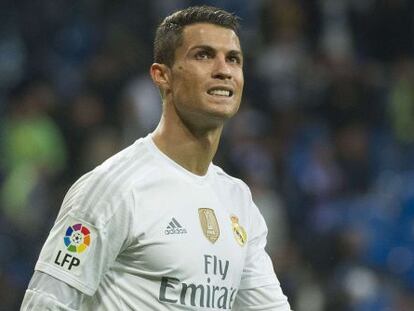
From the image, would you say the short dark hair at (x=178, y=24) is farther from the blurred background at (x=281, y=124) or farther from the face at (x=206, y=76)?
the blurred background at (x=281, y=124)

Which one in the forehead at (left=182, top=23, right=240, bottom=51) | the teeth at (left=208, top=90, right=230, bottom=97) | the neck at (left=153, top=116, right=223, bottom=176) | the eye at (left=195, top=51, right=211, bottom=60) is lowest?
the neck at (left=153, top=116, right=223, bottom=176)

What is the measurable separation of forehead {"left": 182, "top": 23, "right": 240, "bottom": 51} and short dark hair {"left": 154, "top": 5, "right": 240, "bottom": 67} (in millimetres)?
20

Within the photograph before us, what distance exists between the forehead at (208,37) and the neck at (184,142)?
293 millimetres

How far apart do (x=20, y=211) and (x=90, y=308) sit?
544 cm

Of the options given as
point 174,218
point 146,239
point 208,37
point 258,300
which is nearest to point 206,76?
point 208,37

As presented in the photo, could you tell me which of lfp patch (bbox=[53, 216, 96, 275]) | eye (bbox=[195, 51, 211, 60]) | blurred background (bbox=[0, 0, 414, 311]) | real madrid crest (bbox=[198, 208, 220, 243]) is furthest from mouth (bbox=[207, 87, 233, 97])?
blurred background (bbox=[0, 0, 414, 311])

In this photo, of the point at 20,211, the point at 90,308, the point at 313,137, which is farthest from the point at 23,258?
the point at 90,308

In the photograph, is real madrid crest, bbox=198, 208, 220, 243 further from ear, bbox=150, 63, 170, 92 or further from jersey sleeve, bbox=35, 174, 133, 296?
ear, bbox=150, 63, 170, 92

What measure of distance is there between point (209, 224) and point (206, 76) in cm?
52

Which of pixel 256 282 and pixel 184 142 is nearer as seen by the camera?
pixel 184 142

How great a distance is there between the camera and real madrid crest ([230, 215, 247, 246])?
3961 millimetres

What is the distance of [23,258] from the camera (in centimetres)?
866

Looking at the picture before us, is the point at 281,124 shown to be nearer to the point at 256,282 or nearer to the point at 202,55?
the point at 256,282

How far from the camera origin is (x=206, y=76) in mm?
3809
